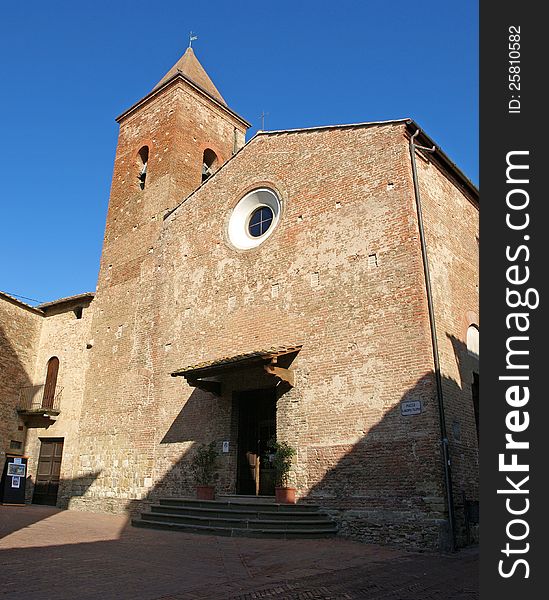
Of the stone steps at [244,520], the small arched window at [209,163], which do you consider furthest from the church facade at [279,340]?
the small arched window at [209,163]

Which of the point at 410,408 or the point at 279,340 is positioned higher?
the point at 279,340

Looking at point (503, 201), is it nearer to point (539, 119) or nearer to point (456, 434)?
point (539, 119)

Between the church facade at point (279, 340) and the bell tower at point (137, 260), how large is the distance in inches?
2.9

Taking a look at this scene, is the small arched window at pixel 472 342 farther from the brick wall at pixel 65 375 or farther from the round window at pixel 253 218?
the brick wall at pixel 65 375

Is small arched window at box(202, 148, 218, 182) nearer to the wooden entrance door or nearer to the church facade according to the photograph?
the church facade

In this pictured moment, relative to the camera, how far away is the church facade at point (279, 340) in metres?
9.93

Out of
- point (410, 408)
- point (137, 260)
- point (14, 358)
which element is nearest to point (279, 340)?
point (410, 408)

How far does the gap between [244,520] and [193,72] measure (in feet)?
59.7

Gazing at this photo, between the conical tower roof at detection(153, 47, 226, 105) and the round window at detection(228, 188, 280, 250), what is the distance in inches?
312

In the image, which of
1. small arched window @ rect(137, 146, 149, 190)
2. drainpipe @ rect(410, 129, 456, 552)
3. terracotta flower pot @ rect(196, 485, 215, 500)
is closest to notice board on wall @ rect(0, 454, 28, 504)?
terracotta flower pot @ rect(196, 485, 215, 500)

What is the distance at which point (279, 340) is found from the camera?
12.2 metres

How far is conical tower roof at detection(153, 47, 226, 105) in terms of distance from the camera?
826 inches

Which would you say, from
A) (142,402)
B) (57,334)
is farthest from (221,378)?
(57,334)

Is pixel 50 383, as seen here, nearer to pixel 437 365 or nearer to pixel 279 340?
pixel 279 340
